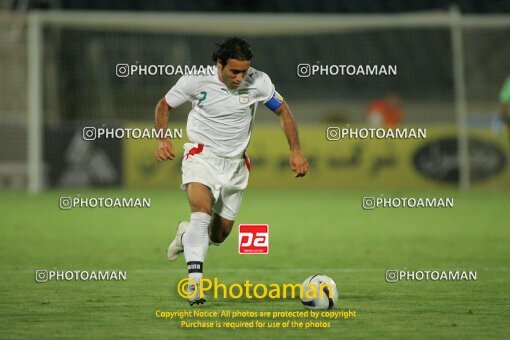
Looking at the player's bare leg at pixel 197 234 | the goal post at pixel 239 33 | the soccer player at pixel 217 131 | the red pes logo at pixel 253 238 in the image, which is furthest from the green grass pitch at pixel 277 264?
the goal post at pixel 239 33

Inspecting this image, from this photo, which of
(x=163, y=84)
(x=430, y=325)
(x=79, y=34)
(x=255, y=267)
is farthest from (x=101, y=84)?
(x=430, y=325)

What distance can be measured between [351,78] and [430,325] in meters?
29.5

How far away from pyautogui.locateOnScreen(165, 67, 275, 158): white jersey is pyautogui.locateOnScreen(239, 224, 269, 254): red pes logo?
55cm

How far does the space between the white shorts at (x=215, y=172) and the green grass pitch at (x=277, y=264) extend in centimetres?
82

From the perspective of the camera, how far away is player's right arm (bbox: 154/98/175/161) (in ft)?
24.4

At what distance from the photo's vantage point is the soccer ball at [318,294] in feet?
23.1

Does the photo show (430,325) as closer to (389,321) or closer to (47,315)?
(389,321)

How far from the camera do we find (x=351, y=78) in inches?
1405

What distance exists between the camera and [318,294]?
703 centimetres

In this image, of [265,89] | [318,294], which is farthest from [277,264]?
[318,294]

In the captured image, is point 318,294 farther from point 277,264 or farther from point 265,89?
point 277,264

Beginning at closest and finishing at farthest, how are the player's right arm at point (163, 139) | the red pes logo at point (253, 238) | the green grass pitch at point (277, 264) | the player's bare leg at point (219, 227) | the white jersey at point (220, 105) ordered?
the green grass pitch at point (277, 264) < the player's right arm at point (163, 139) < the white jersey at point (220, 105) < the red pes logo at point (253, 238) < the player's bare leg at point (219, 227)

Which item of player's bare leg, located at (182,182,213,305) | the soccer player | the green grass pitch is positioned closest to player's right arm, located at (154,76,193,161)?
the soccer player

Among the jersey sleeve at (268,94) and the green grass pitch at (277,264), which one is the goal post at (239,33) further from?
the jersey sleeve at (268,94)
